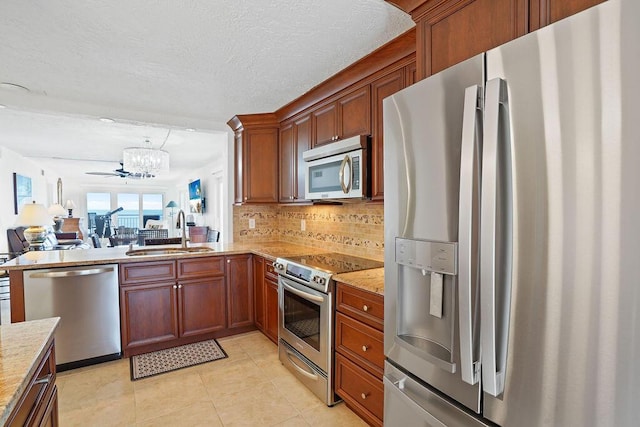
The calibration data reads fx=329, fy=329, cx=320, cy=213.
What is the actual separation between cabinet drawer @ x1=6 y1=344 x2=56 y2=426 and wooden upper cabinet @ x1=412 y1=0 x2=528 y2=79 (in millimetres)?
1820

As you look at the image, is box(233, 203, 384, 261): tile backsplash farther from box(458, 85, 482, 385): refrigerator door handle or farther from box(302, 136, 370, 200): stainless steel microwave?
box(458, 85, 482, 385): refrigerator door handle

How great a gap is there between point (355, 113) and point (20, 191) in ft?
22.6

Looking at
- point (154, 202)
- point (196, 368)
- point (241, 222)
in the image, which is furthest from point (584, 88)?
point (154, 202)

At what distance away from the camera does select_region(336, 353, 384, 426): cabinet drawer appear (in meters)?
1.83

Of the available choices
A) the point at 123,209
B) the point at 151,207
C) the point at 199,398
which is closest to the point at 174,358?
the point at 199,398

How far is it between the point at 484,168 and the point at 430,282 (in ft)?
1.54

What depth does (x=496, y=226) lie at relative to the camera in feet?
3.09

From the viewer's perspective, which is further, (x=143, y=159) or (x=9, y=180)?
(x=9, y=180)

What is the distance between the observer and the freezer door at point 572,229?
28.9 inches

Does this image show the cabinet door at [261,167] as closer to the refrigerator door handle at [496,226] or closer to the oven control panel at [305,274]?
the oven control panel at [305,274]

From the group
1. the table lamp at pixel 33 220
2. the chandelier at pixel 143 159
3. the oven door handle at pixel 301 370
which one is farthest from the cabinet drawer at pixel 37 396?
the chandelier at pixel 143 159

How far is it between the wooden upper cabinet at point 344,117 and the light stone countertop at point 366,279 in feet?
3.12

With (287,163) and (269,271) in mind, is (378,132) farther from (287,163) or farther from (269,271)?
(269,271)

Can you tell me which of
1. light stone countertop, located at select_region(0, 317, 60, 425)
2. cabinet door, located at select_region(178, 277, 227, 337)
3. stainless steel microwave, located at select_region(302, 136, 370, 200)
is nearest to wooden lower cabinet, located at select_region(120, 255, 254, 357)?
cabinet door, located at select_region(178, 277, 227, 337)
